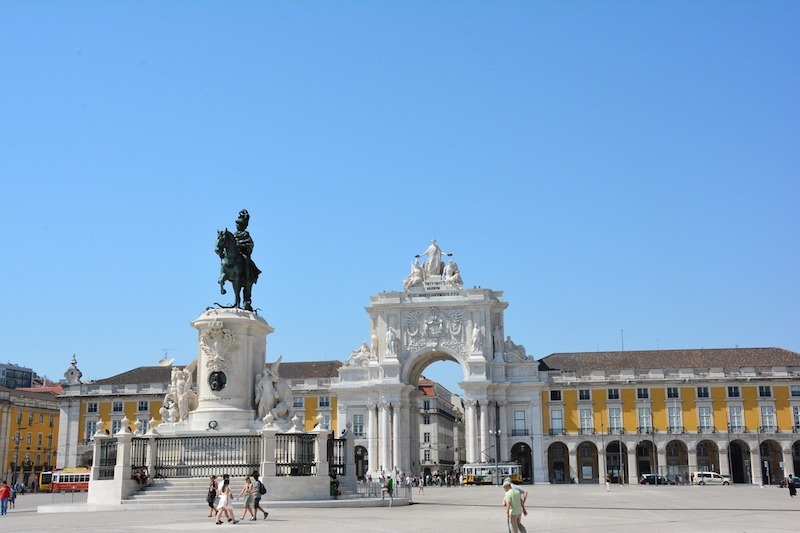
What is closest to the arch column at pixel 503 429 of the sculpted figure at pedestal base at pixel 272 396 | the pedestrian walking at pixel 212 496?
the sculpted figure at pedestal base at pixel 272 396

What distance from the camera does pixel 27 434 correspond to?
82.8 metres

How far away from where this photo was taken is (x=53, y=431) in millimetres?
88250

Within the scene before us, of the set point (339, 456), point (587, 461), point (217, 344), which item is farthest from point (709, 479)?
point (217, 344)

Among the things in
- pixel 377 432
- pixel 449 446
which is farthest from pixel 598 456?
pixel 449 446

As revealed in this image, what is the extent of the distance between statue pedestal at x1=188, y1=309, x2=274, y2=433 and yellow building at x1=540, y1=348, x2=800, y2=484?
179 feet

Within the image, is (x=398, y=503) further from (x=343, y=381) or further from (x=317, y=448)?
(x=343, y=381)

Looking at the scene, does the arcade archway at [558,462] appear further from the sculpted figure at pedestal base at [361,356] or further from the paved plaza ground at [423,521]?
the paved plaza ground at [423,521]

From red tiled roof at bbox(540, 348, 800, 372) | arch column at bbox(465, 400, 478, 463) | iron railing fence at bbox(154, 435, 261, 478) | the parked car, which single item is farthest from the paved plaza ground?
red tiled roof at bbox(540, 348, 800, 372)

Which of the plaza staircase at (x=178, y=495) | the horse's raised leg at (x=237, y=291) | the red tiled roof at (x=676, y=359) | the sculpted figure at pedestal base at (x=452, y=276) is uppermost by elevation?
the sculpted figure at pedestal base at (x=452, y=276)

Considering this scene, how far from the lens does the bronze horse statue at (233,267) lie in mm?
27906

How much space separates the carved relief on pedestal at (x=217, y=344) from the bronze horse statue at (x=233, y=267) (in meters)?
1.29

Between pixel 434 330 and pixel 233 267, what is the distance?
5268cm

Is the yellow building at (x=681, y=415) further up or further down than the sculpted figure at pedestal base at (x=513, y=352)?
further down

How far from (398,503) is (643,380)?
176 ft
